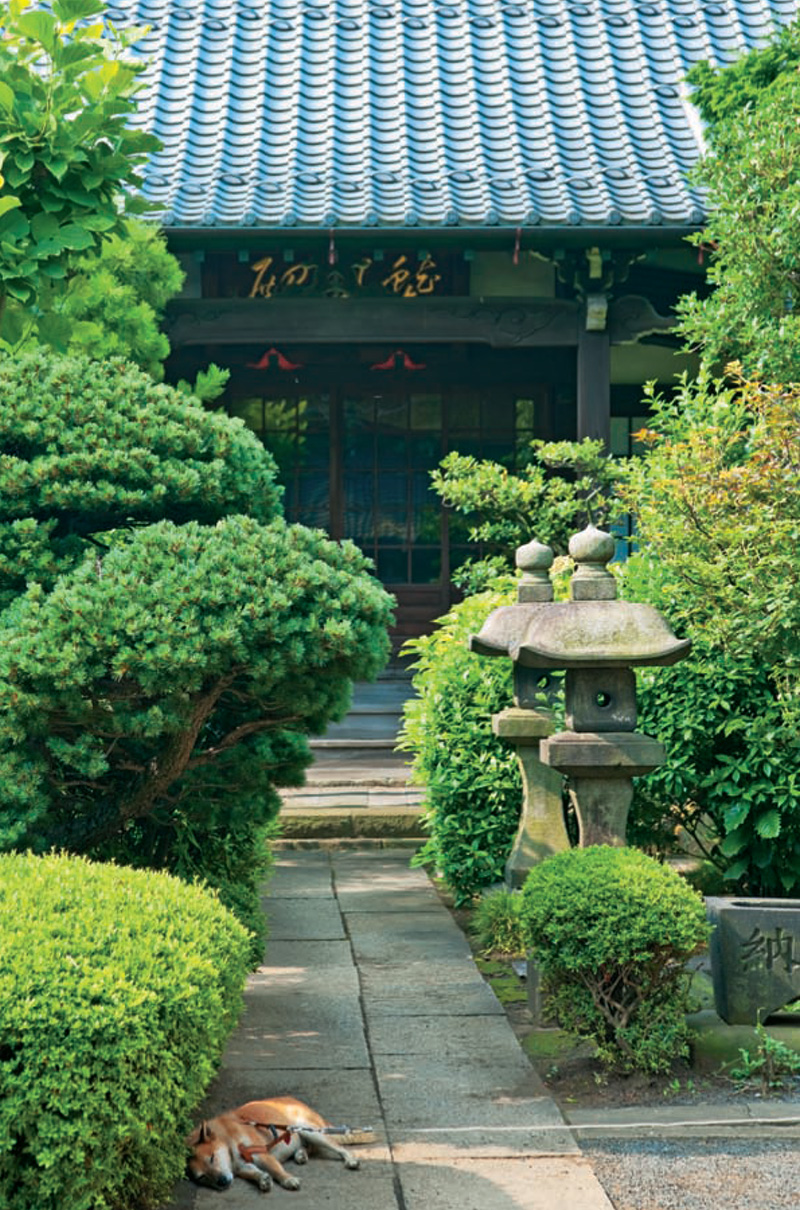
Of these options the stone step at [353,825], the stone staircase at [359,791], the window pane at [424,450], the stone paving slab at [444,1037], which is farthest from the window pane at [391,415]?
the stone paving slab at [444,1037]

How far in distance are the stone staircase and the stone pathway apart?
5.47 ft

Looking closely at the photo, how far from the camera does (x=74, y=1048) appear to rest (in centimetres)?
363

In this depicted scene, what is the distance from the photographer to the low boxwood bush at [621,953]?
16.9ft

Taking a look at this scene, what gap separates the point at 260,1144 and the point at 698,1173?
4.27ft

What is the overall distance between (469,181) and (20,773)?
785 centimetres

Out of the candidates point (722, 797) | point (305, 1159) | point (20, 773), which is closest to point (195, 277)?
point (722, 797)

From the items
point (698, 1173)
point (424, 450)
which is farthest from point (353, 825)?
point (698, 1173)

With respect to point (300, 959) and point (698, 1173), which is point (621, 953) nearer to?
point (698, 1173)

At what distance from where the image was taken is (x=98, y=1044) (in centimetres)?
366

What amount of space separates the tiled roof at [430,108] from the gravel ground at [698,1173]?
7.78m

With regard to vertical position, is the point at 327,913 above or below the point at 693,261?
below

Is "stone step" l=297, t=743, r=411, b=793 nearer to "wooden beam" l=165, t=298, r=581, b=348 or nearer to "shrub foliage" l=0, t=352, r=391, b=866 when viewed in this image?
"wooden beam" l=165, t=298, r=581, b=348

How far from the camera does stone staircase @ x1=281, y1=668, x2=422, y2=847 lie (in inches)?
396

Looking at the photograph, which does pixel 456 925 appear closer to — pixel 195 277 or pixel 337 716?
pixel 337 716
